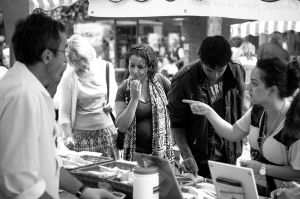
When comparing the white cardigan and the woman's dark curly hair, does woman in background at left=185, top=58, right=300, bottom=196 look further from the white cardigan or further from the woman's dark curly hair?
the white cardigan

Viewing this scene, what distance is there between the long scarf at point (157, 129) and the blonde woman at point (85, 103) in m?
0.69

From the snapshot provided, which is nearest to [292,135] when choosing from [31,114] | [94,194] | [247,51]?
[94,194]

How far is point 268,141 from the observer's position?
254 cm

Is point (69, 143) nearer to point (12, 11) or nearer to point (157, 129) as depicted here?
point (157, 129)

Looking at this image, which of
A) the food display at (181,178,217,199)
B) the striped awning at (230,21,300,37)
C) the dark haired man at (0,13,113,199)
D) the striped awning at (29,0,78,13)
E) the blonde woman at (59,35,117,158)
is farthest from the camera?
the striped awning at (230,21,300,37)

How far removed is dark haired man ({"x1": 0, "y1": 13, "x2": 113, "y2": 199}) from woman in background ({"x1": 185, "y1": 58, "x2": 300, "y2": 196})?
1232 mm

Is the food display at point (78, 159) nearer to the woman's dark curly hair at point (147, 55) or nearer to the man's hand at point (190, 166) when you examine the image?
the man's hand at point (190, 166)

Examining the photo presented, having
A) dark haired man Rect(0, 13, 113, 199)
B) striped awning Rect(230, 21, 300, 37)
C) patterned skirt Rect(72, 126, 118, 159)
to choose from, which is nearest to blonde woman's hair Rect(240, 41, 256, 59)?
striped awning Rect(230, 21, 300, 37)

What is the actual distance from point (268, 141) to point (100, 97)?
83.6 inches

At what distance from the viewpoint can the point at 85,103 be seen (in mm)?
4184

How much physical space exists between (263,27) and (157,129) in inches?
318

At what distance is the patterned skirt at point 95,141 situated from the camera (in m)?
4.19

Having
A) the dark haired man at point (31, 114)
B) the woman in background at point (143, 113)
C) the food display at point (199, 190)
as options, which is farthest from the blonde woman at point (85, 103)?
the dark haired man at point (31, 114)

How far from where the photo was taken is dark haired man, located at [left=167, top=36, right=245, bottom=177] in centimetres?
326
